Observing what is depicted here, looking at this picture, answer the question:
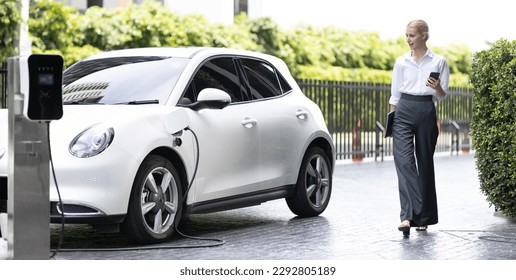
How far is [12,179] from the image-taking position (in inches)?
236

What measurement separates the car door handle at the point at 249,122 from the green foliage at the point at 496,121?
2.59m

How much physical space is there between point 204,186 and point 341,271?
1.97m

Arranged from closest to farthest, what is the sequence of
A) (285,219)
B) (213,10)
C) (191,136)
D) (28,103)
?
1. (28,103)
2. (191,136)
3. (285,219)
4. (213,10)

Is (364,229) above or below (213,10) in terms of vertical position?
below

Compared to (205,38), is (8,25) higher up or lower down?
higher up

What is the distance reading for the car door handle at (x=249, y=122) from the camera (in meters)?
9.36

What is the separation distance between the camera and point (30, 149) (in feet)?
19.7

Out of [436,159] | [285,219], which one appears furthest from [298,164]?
[436,159]

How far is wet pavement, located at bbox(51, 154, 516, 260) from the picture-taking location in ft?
26.4

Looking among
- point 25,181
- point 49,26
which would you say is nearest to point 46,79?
point 25,181

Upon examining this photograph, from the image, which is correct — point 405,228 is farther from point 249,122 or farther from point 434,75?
point 249,122

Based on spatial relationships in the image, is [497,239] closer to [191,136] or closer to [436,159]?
[191,136]

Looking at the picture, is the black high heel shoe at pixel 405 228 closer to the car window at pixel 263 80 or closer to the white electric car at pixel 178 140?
the white electric car at pixel 178 140

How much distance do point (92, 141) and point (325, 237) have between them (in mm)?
2373
